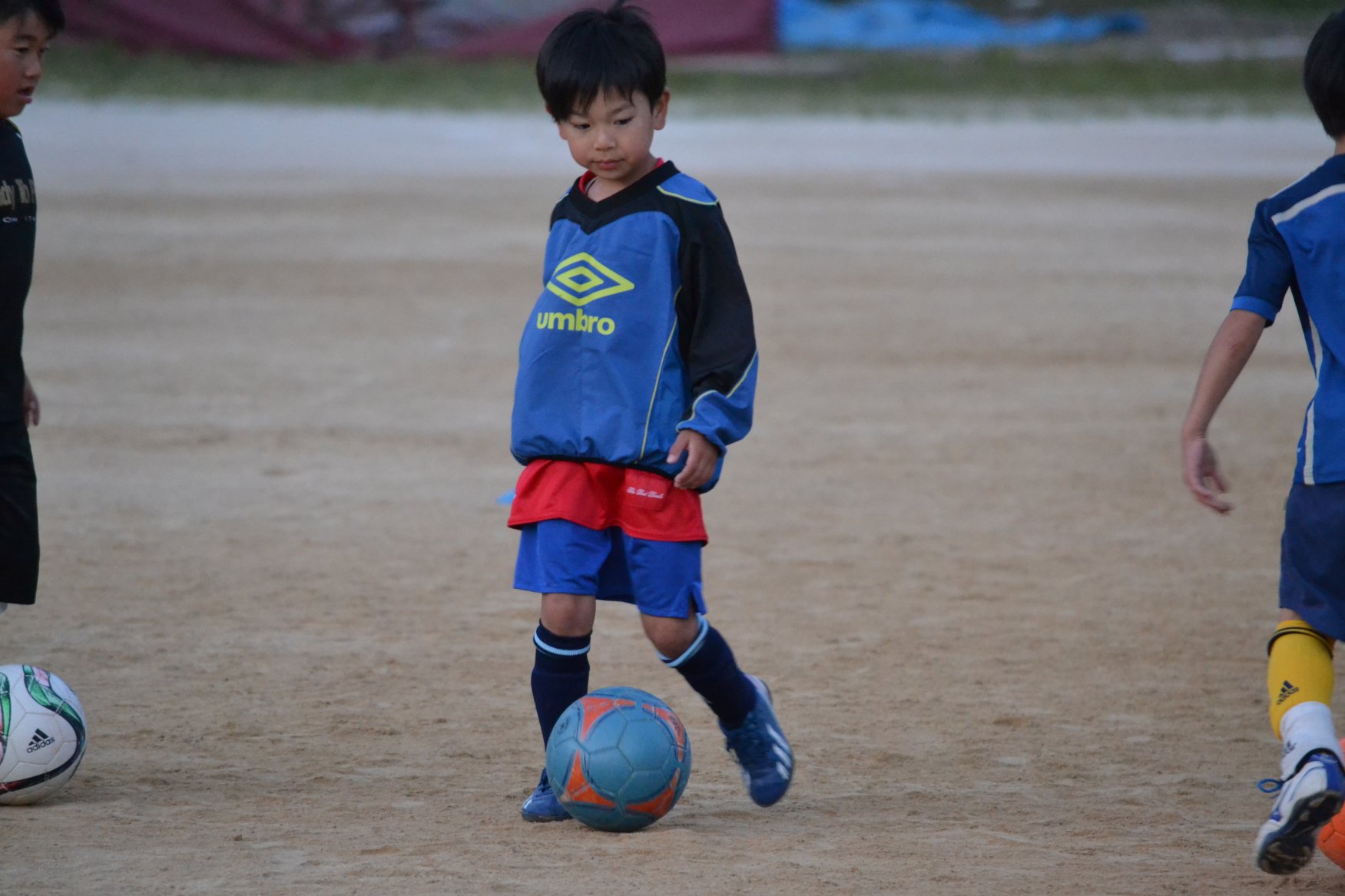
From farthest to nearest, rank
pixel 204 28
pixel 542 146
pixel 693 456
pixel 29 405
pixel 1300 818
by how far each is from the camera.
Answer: pixel 204 28 < pixel 542 146 < pixel 29 405 < pixel 693 456 < pixel 1300 818

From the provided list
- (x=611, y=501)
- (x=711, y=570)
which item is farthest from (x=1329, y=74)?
(x=711, y=570)

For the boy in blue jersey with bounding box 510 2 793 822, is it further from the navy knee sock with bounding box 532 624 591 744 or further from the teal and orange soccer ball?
the teal and orange soccer ball

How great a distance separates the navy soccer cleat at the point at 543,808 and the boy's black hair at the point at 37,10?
6.27 ft

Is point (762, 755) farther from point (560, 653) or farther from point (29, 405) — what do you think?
point (29, 405)

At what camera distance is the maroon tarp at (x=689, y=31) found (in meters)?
21.3

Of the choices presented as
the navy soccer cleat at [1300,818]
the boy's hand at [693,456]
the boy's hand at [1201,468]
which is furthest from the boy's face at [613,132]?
the navy soccer cleat at [1300,818]

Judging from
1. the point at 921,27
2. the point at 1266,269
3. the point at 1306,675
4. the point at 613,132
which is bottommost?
the point at 921,27

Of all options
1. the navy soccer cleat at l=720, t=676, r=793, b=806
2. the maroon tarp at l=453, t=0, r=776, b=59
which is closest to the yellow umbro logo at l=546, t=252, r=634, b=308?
the navy soccer cleat at l=720, t=676, r=793, b=806

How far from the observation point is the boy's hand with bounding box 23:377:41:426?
366cm

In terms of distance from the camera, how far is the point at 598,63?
332 cm

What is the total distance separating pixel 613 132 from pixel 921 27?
21491mm

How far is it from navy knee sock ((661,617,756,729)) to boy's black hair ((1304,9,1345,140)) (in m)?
1.54

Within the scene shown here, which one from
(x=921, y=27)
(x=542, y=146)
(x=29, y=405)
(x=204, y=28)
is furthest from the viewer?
(x=921, y=27)

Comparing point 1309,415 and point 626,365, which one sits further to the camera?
point 626,365
